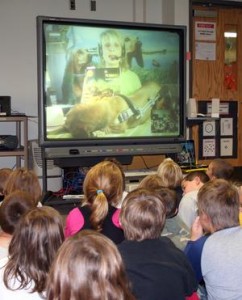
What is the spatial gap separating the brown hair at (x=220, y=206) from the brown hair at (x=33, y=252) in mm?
768

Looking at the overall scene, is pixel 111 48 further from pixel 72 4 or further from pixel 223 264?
pixel 223 264

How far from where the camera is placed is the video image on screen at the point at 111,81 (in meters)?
4.13

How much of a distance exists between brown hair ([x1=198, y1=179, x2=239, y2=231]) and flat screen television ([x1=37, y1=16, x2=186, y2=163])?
2.30m

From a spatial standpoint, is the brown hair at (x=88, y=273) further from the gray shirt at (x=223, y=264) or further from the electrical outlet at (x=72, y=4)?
the electrical outlet at (x=72, y=4)

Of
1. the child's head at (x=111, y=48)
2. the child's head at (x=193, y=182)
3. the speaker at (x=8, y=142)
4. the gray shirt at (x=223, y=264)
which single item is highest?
the child's head at (x=111, y=48)

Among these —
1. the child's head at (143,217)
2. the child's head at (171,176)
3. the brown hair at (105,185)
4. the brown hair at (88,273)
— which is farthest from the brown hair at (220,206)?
the child's head at (171,176)

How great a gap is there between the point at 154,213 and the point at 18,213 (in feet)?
2.02

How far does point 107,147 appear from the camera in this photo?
4289 mm

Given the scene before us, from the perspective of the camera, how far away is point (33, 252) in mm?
1503

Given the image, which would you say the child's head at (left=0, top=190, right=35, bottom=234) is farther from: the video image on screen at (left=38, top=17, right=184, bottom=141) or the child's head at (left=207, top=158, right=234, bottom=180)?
the video image on screen at (left=38, top=17, right=184, bottom=141)

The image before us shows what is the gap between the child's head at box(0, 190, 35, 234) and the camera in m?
1.93

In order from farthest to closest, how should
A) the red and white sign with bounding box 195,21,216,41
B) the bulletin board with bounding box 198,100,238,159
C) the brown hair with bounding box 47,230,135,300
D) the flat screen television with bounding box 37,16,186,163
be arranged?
the bulletin board with bounding box 198,100,238,159 < the red and white sign with bounding box 195,21,216,41 < the flat screen television with bounding box 37,16,186,163 < the brown hair with bounding box 47,230,135,300

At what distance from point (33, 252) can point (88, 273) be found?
51 centimetres

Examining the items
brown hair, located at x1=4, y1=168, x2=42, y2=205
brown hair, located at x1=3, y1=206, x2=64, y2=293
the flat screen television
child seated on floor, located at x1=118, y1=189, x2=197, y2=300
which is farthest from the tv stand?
brown hair, located at x1=3, y1=206, x2=64, y2=293
